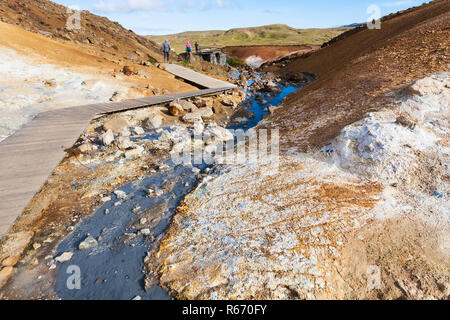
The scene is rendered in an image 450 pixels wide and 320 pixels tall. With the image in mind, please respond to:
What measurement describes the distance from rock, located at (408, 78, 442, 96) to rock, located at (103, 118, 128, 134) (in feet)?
29.9

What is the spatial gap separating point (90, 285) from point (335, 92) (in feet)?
32.4

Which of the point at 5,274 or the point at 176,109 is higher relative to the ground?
the point at 176,109

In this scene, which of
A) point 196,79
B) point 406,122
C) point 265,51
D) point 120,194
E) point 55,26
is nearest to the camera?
point 406,122

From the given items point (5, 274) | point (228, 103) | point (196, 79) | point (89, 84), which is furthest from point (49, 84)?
point (5, 274)

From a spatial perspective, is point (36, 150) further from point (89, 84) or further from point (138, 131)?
point (89, 84)

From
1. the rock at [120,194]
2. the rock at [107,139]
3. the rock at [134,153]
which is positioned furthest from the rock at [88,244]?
the rock at [107,139]

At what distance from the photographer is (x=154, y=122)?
33.6 ft

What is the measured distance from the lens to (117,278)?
3.87 meters

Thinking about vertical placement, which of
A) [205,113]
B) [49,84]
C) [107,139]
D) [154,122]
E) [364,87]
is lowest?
[107,139]

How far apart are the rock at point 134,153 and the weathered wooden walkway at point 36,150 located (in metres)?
1.53

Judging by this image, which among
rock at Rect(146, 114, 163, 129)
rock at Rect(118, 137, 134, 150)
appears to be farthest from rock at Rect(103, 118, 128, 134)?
Result: rock at Rect(118, 137, 134, 150)

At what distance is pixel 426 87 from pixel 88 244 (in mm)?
8389

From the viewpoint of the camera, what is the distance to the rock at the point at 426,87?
6402mm
